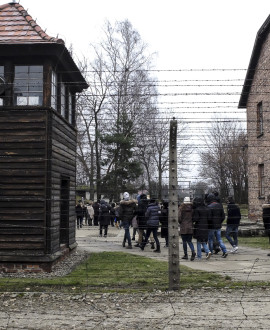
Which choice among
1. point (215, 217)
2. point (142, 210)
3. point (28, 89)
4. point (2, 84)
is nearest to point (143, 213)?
point (142, 210)

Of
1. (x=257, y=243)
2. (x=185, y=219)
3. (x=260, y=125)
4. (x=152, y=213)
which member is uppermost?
(x=260, y=125)

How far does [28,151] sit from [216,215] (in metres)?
5.25

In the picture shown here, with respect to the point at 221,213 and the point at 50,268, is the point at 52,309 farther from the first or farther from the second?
the point at 221,213

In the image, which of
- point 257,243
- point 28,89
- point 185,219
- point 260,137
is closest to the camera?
point 28,89

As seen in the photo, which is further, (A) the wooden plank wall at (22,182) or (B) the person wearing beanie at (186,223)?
(B) the person wearing beanie at (186,223)

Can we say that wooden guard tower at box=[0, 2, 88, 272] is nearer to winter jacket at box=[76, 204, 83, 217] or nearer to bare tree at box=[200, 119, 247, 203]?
bare tree at box=[200, 119, 247, 203]

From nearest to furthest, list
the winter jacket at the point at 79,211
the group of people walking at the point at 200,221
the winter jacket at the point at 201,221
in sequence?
the winter jacket at the point at 201,221 < the group of people walking at the point at 200,221 < the winter jacket at the point at 79,211

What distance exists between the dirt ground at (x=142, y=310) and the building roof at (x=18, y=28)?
5847mm

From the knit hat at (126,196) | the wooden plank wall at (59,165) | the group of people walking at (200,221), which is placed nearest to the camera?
the wooden plank wall at (59,165)

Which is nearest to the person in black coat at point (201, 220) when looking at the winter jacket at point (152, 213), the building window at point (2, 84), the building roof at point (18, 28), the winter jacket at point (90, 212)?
the winter jacket at point (152, 213)

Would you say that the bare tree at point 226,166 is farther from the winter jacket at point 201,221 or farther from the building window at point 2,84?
the building window at point 2,84

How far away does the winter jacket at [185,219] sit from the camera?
11.0 m

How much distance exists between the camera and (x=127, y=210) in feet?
43.6

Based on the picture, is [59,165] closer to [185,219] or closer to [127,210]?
[127,210]
